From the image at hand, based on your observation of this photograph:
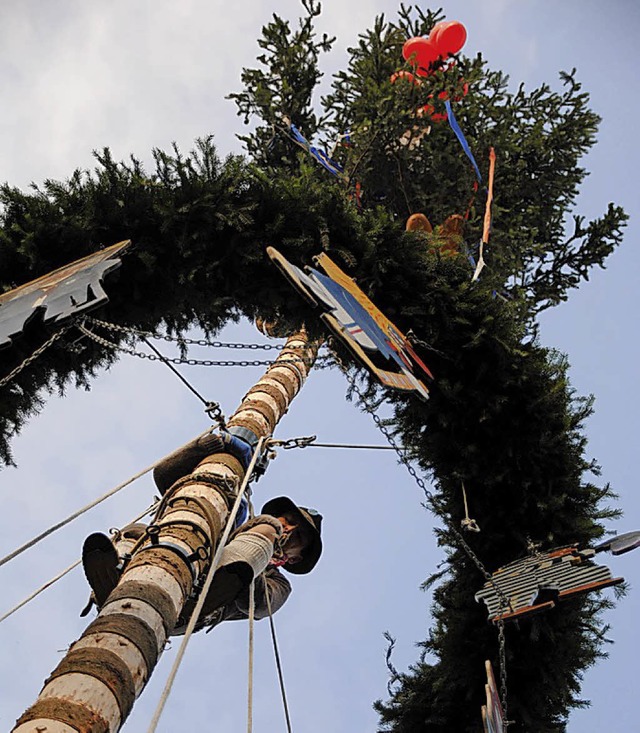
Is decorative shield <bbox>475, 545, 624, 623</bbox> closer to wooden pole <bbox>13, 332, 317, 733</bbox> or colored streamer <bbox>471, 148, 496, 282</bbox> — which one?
wooden pole <bbox>13, 332, 317, 733</bbox>

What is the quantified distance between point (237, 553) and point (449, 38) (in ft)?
22.3

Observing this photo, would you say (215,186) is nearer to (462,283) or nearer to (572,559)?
(462,283)

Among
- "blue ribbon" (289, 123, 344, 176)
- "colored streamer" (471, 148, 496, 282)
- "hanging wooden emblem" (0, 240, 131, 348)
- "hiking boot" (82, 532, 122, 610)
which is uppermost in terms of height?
"blue ribbon" (289, 123, 344, 176)

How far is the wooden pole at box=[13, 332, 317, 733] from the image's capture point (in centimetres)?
301

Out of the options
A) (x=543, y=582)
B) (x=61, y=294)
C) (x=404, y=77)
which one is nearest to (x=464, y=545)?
(x=543, y=582)

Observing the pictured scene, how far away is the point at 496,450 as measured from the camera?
5176mm

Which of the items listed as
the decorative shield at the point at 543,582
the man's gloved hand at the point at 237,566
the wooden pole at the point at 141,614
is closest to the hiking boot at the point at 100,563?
the wooden pole at the point at 141,614

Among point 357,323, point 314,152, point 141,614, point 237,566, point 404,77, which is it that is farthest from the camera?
point 314,152

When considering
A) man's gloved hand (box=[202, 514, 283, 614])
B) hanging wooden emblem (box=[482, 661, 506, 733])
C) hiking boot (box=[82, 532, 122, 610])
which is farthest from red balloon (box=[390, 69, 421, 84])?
hanging wooden emblem (box=[482, 661, 506, 733])

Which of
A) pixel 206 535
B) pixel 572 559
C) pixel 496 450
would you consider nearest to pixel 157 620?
pixel 206 535

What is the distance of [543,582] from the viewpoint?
4059 mm

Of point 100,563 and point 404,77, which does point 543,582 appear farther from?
point 404,77

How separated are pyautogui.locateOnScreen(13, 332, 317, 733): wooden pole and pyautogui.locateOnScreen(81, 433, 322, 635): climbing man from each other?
0.15 metres

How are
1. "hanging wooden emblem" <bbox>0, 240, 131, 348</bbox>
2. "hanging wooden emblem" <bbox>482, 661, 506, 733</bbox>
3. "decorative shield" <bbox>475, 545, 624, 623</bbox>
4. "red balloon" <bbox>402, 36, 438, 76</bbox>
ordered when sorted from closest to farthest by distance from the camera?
1. "hanging wooden emblem" <bbox>482, 661, 506, 733</bbox>
2. "decorative shield" <bbox>475, 545, 624, 623</bbox>
3. "hanging wooden emblem" <bbox>0, 240, 131, 348</bbox>
4. "red balloon" <bbox>402, 36, 438, 76</bbox>
